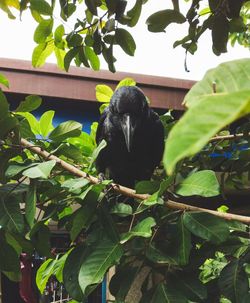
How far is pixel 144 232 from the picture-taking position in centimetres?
89

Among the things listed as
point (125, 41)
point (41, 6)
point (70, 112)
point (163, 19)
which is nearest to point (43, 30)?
point (41, 6)

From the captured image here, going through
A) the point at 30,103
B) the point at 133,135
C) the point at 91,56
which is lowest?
the point at 133,135

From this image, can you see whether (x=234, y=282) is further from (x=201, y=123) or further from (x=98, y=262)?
(x=201, y=123)

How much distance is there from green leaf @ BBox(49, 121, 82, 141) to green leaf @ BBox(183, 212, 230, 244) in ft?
1.36

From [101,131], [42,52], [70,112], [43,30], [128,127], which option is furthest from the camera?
[70,112]

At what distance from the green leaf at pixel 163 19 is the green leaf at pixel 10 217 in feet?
2.59

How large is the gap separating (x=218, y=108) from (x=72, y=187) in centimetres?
72

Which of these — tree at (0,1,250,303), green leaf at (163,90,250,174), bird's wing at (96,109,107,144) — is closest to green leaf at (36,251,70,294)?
tree at (0,1,250,303)

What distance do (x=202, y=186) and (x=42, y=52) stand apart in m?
0.96

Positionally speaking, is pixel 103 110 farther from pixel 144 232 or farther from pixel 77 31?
pixel 144 232

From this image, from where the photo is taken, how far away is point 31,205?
919mm

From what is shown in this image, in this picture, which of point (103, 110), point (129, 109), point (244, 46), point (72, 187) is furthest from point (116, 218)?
point (244, 46)

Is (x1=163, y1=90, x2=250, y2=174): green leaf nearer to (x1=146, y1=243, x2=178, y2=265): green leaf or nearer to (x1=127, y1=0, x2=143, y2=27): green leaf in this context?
(x1=146, y1=243, x2=178, y2=265): green leaf

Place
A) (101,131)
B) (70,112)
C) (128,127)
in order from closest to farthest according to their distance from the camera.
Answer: (128,127), (101,131), (70,112)
